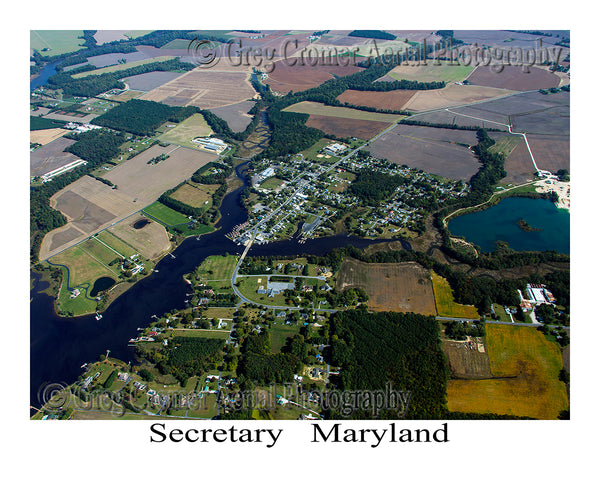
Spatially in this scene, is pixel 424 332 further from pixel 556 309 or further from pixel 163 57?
pixel 163 57

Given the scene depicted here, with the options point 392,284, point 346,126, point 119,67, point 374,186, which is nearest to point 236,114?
point 346,126

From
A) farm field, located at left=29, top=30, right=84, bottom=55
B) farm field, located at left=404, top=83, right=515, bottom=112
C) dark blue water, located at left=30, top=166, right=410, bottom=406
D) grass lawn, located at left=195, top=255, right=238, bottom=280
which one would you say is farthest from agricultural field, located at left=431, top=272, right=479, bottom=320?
farm field, located at left=29, top=30, right=84, bottom=55

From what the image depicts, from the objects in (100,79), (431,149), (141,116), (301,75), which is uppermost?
(301,75)

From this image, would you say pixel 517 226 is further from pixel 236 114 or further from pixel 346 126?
pixel 236 114

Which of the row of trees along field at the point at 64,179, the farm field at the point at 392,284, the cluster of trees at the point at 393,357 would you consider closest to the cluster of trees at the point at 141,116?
the row of trees along field at the point at 64,179

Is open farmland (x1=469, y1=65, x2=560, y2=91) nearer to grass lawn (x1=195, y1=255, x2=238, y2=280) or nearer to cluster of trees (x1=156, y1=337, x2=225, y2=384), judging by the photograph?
grass lawn (x1=195, y1=255, x2=238, y2=280)
